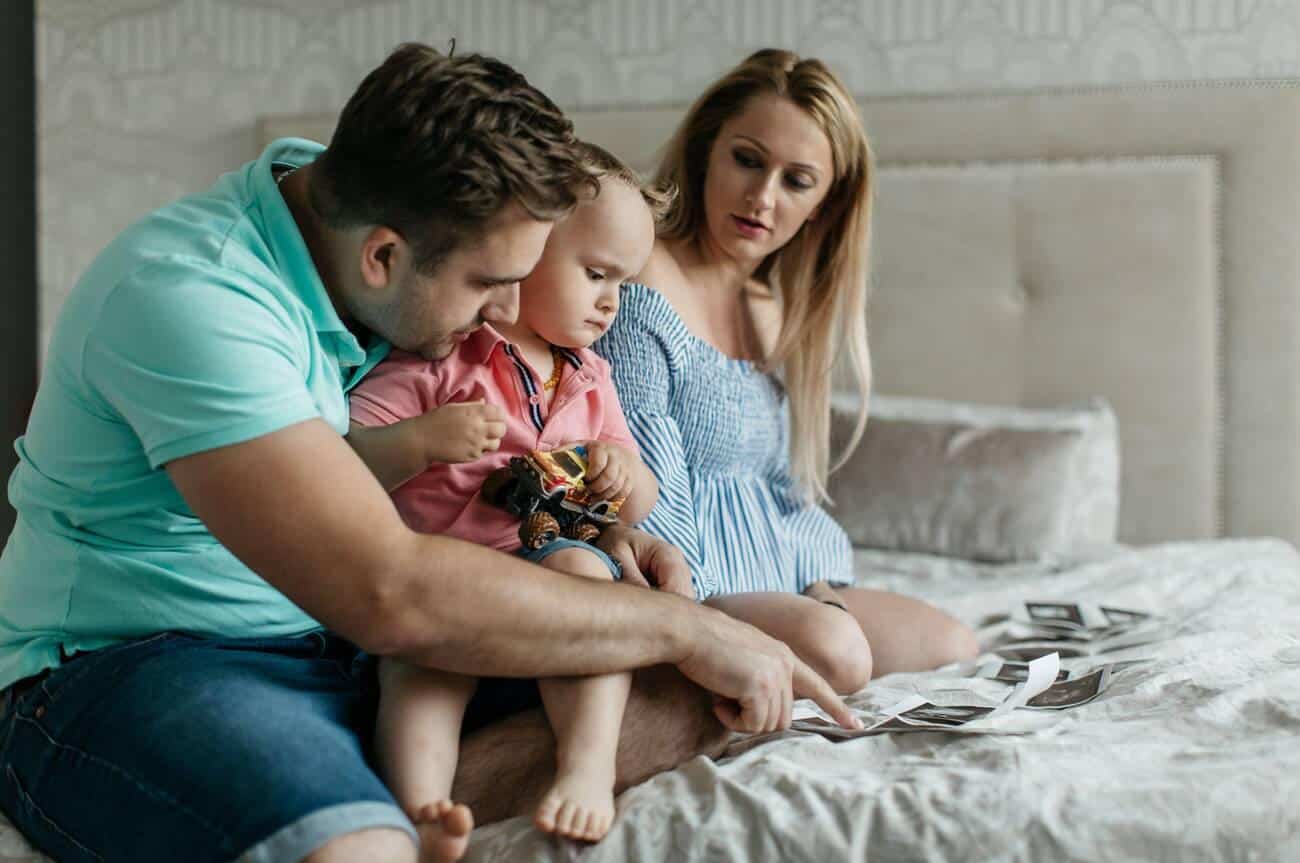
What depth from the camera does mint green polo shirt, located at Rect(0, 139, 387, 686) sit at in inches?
43.6

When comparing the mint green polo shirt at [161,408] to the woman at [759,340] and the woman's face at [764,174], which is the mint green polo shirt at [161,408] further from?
the woman's face at [764,174]

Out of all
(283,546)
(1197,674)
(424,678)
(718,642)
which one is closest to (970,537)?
(1197,674)

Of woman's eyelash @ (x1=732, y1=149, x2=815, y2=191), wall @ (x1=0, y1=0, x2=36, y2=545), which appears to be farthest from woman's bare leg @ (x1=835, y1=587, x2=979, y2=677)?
wall @ (x1=0, y1=0, x2=36, y2=545)

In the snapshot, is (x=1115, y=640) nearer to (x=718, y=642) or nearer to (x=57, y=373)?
(x=718, y=642)

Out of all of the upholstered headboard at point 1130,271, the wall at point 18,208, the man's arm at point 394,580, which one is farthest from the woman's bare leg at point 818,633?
the wall at point 18,208

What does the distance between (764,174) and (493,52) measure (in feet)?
5.22

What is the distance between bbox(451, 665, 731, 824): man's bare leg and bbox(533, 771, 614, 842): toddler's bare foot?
0.24ft

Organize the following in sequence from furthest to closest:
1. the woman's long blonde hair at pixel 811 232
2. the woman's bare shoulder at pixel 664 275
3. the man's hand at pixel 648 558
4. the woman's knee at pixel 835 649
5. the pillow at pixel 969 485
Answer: the pillow at pixel 969 485 < the woman's long blonde hair at pixel 811 232 < the woman's bare shoulder at pixel 664 275 < the woman's knee at pixel 835 649 < the man's hand at pixel 648 558

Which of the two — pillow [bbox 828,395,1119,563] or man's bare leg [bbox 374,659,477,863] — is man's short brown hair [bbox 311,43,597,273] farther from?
pillow [bbox 828,395,1119,563]

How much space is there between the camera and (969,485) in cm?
258

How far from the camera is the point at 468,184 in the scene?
46.8 inches

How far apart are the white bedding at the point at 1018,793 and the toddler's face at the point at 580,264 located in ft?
1.85

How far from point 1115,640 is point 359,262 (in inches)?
48.7

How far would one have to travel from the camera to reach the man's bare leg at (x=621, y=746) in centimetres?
124
